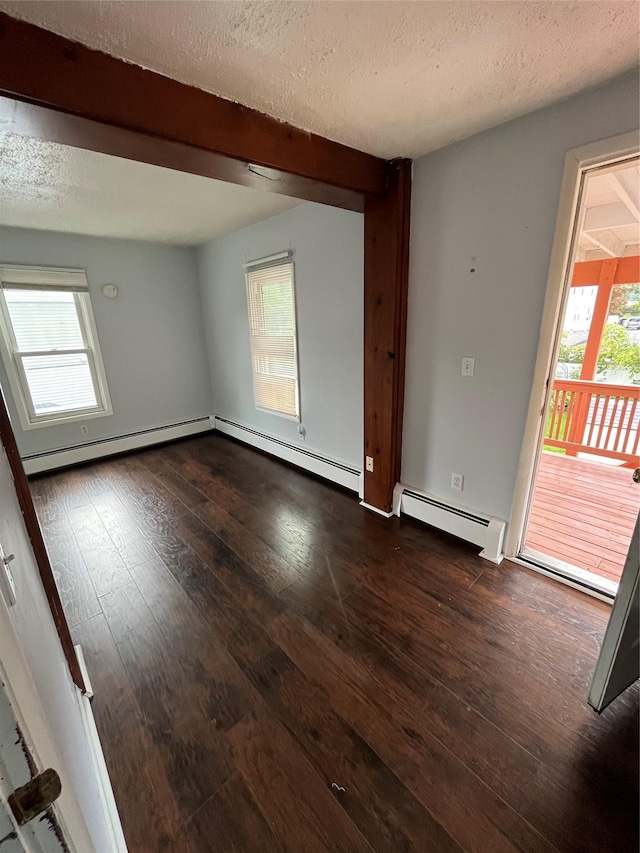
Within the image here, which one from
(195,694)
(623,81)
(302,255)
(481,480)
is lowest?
(195,694)

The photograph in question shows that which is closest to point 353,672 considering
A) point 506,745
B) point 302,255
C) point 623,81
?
point 506,745

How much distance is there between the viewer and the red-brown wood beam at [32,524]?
3.29ft

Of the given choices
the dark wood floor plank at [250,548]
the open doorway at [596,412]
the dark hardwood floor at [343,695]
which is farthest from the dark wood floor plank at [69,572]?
the open doorway at [596,412]

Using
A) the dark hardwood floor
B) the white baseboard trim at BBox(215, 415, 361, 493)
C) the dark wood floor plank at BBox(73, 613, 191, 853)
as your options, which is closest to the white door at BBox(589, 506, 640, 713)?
the dark hardwood floor

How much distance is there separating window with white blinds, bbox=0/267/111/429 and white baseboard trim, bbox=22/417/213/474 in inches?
12.9

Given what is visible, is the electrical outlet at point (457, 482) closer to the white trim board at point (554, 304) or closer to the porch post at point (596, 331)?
the white trim board at point (554, 304)

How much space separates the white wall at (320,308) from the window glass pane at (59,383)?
5.47 feet

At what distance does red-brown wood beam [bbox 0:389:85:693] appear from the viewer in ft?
3.29

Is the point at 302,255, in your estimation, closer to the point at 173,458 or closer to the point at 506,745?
the point at 173,458

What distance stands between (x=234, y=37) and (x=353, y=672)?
2355 millimetres

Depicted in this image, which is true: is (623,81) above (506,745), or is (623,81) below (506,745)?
above

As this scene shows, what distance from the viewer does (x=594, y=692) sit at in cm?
131

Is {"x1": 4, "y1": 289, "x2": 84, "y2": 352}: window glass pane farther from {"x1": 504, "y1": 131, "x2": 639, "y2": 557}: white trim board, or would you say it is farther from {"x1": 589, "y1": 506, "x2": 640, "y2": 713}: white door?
{"x1": 589, "y1": 506, "x2": 640, "y2": 713}: white door

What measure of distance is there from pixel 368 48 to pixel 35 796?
76.2 inches
